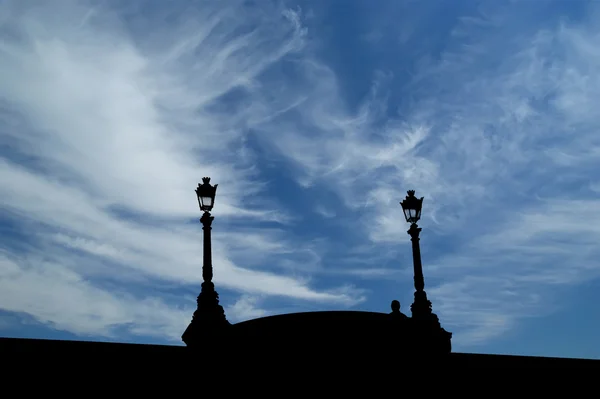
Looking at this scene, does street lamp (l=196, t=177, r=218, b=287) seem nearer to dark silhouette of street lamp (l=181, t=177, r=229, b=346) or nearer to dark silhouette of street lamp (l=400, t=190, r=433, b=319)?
dark silhouette of street lamp (l=181, t=177, r=229, b=346)

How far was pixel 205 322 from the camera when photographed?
1330 centimetres

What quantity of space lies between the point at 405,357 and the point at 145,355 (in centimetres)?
602

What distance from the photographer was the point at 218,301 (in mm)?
13773

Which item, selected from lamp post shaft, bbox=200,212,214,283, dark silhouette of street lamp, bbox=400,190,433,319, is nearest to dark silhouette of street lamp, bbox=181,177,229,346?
lamp post shaft, bbox=200,212,214,283

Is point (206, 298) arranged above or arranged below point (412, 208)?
below

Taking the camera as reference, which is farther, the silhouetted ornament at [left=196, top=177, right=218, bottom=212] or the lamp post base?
the silhouetted ornament at [left=196, top=177, right=218, bottom=212]

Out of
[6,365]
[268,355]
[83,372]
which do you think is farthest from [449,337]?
[6,365]

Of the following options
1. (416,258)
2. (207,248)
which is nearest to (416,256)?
(416,258)

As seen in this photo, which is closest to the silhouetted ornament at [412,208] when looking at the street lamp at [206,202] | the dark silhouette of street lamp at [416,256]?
the dark silhouette of street lamp at [416,256]

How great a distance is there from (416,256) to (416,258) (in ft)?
0.19

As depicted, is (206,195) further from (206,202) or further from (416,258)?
(416,258)

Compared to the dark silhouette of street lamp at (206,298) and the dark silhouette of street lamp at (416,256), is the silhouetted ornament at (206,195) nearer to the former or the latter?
the dark silhouette of street lamp at (206,298)

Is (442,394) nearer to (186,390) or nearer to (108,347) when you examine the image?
(186,390)

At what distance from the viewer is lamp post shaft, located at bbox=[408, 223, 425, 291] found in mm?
15214
